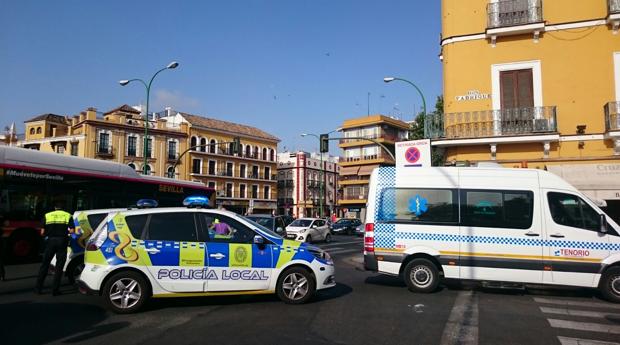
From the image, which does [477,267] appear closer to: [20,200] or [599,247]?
[599,247]

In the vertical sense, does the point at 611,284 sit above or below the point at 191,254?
below

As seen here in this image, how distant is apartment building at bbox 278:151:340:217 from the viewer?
291 feet

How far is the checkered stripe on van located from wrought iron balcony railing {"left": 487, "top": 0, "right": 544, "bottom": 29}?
34.2ft

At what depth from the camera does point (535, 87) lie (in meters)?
17.0

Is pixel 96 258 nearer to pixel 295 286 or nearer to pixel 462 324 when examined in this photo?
pixel 295 286

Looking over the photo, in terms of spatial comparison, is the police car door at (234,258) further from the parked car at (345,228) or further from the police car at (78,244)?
the parked car at (345,228)

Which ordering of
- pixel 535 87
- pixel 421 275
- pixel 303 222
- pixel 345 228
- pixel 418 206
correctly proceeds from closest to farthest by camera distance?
1. pixel 421 275
2. pixel 418 206
3. pixel 535 87
4. pixel 303 222
5. pixel 345 228

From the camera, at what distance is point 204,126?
219 ft

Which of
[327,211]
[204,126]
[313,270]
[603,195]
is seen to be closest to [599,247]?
[313,270]

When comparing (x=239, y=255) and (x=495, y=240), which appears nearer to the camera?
(x=239, y=255)

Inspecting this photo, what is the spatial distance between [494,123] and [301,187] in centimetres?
7226

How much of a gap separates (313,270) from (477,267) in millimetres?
3453

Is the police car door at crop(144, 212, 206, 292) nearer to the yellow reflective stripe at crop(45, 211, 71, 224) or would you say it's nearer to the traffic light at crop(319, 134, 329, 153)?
the yellow reflective stripe at crop(45, 211, 71, 224)

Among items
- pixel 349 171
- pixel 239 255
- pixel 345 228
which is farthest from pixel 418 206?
pixel 349 171
